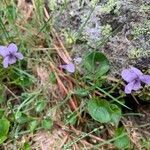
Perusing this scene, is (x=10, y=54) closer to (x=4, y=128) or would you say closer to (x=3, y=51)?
(x=3, y=51)

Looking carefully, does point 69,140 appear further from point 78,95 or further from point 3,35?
point 3,35

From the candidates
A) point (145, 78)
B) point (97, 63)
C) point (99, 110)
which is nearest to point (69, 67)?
point (97, 63)

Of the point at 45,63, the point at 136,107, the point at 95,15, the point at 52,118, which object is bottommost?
the point at 136,107

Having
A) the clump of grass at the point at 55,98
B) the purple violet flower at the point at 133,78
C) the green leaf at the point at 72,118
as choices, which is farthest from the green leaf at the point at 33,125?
the purple violet flower at the point at 133,78

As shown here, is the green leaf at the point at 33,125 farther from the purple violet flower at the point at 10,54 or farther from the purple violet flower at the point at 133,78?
the purple violet flower at the point at 133,78

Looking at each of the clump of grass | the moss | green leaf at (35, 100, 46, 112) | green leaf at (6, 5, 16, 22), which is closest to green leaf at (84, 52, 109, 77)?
the clump of grass

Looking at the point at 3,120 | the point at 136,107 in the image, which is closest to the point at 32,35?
the point at 3,120
